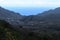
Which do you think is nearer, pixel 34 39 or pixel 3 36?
pixel 3 36

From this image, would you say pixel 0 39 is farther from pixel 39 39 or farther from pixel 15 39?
pixel 39 39

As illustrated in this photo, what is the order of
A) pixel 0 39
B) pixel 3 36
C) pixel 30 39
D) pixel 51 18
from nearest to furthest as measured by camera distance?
pixel 0 39, pixel 3 36, pixel 30 39, pixel 51 18

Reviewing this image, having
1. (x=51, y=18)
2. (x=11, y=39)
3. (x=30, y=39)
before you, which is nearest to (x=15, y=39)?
(x=11, y=39)

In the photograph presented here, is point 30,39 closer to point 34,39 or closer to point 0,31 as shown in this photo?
point 34,39

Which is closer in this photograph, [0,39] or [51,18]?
[0,39]

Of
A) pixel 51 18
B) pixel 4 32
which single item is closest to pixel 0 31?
pixel 4 32

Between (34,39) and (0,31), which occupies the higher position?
(0,31)

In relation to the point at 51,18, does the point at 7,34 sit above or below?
above

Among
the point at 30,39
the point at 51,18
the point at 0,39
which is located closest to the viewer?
the point at 0,39

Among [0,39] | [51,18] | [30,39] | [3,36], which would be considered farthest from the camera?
[51,18]
